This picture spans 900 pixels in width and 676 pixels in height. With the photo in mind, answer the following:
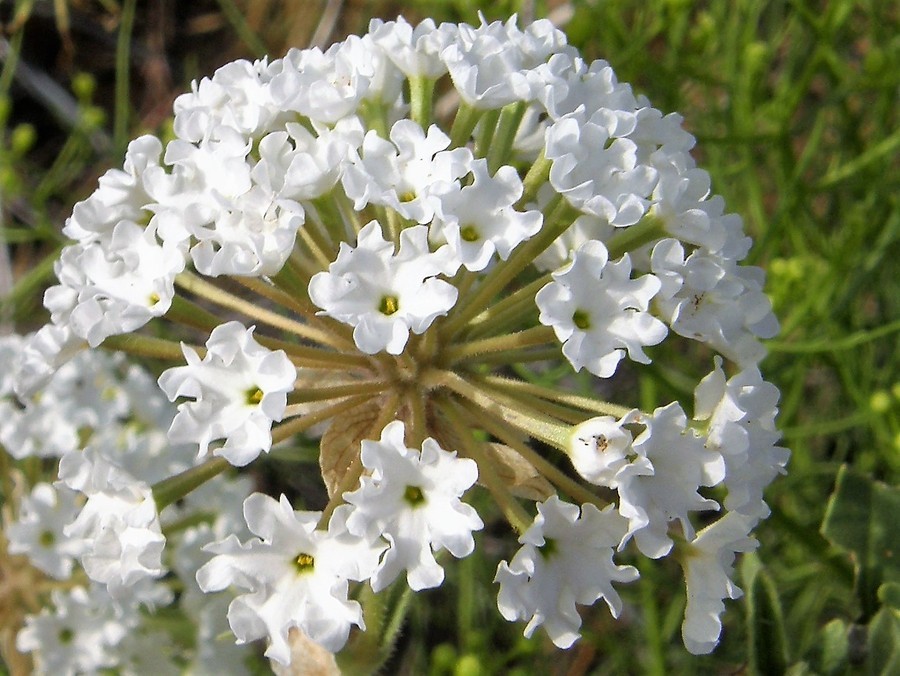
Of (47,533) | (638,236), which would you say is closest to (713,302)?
(638,236)

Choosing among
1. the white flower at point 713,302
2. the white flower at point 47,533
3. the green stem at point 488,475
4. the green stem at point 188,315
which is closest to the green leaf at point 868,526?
the white flower at point 713,302

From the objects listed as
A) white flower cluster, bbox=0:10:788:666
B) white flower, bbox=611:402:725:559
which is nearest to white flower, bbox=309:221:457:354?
white flower cluster, bbox=0:10:788:666

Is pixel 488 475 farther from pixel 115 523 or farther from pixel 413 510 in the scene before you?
pixel 115 523

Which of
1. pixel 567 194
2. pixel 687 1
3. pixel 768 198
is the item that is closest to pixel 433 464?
pixel 567 194

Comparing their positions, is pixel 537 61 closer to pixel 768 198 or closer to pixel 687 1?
pixel 687 1

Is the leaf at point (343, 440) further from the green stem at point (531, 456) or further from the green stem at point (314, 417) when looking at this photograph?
the green stem at point (531, 456)

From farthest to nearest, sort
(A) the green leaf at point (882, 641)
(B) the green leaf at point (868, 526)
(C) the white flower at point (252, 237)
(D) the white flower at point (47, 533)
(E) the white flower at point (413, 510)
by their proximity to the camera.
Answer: (D) the white flower at point (47, 533) < (B) the green leaf at point (868, 526) < (A) the green leaf at point (882, 641) < (C) the white flower at point (252, 237) < (E) the white flower at point (413, 510)

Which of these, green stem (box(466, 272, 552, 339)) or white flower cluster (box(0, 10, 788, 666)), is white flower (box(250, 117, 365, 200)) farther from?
green stem (box(466, 272, 552, 339))
